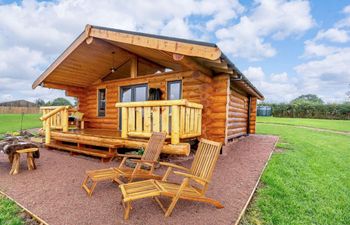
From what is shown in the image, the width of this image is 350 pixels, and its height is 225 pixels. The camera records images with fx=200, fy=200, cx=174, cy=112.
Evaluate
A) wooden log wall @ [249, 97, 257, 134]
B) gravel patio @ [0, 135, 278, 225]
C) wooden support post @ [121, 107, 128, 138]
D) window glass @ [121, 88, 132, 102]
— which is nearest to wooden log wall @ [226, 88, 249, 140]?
gravel patio @ [0, 135, 278, 225]

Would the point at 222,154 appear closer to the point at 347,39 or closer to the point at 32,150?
the point at 32,150

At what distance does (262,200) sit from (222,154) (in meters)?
2.97

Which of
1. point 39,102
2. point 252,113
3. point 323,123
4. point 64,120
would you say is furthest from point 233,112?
point 39,102

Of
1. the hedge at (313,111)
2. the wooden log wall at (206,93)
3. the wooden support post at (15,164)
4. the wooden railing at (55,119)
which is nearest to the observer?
the wooden support post at (15,164)

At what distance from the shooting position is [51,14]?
437 inches

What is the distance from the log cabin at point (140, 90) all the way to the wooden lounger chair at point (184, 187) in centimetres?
162

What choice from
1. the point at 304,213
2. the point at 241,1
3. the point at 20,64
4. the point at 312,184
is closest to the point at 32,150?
the point at 304,213

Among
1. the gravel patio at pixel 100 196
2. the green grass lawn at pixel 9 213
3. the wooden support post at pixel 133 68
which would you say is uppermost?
the wooden support post at pixel 133 68

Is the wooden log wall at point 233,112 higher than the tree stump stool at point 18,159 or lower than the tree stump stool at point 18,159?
higher

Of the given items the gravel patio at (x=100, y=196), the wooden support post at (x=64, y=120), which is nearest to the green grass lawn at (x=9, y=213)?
the gravel patio at (x=100, y=196)

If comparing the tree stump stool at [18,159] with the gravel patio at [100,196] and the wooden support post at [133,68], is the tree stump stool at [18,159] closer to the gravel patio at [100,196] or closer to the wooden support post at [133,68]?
the gravel patio at [100,196]

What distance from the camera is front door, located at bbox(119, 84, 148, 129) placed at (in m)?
7.83

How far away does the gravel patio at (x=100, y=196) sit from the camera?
2.59 metres

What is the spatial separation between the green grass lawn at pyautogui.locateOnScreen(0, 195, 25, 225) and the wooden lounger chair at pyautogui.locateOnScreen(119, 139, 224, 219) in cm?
138
